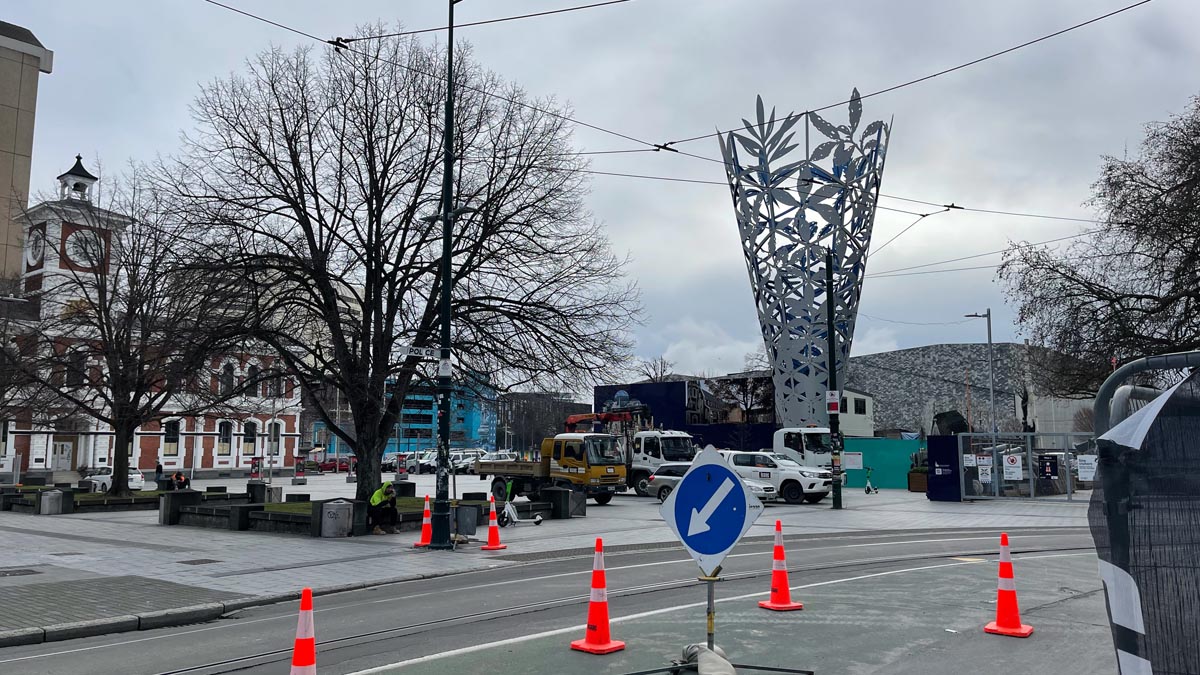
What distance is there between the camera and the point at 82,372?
105 feet

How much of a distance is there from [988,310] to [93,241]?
42774 mm

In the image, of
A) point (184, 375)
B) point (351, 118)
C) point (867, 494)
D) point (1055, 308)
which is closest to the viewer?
point (184, 375)

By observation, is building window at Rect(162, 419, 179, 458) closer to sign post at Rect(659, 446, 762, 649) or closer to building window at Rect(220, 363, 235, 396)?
building window at Rect(220, 363, 235, 396)

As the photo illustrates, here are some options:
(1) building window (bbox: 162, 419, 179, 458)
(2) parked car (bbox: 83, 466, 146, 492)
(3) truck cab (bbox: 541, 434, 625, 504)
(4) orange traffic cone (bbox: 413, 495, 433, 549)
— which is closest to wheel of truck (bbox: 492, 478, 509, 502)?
(3) truck cab (bbox: 541, 434, 625, 504)

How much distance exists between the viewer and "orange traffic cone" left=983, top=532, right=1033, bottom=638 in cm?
859

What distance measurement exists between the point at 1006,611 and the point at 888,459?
39822 mm

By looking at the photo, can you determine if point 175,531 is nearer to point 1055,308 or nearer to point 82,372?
point 82,372

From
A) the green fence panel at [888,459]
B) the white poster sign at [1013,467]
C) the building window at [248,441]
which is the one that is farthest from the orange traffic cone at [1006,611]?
the building window at [248,441]

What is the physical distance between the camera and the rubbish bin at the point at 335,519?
20.3 metres

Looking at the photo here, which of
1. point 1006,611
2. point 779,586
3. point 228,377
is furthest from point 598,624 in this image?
point 228,377

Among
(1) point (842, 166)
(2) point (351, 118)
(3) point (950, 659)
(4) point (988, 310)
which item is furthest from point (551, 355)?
(4) point (988, 310)

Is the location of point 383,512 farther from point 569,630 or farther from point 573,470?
point 569,630

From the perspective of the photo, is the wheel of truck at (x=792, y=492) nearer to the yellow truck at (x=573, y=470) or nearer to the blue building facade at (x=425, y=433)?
the yellow truck at (x=573, y=470)

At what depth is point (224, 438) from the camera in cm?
7656
